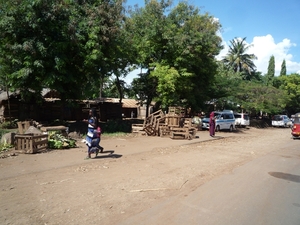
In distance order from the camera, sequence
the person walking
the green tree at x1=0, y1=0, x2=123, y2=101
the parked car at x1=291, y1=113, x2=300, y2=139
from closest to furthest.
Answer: the person walking
the green tree at x1=0, y1=0, x2=123, y2=101
the parked car at x1=291, y1=113, x2=300, y2=139

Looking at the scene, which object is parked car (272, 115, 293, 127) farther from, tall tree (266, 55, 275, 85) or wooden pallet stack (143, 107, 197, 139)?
wooden pallet stack (143, 107, 197, 139)

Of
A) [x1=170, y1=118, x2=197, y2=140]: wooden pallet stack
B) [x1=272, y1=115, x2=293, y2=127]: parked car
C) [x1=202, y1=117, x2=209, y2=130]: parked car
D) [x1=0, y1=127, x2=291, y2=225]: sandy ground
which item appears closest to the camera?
[x1=0, y1=127, x2=291, y2=225]: sandy ground

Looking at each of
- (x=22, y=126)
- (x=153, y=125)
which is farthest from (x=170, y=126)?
(x=22, y=126)

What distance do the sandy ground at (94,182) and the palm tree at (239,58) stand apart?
4491 centimetres

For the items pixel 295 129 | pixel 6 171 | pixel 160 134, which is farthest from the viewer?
pixel 295 129

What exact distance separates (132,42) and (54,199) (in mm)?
17587

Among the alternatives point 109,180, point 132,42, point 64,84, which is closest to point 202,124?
point 132,42

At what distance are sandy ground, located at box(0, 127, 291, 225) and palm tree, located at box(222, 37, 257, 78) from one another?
147ft

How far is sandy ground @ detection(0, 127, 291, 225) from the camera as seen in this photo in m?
4.58

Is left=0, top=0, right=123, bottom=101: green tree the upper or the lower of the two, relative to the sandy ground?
upper

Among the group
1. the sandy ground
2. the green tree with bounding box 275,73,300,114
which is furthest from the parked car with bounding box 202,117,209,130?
the green tree with bounding box 275,73,300,114

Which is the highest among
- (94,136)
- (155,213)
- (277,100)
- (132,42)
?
(132,42)

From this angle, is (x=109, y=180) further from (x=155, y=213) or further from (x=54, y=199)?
(x=155, y=213)

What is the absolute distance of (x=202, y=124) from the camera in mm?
24547
